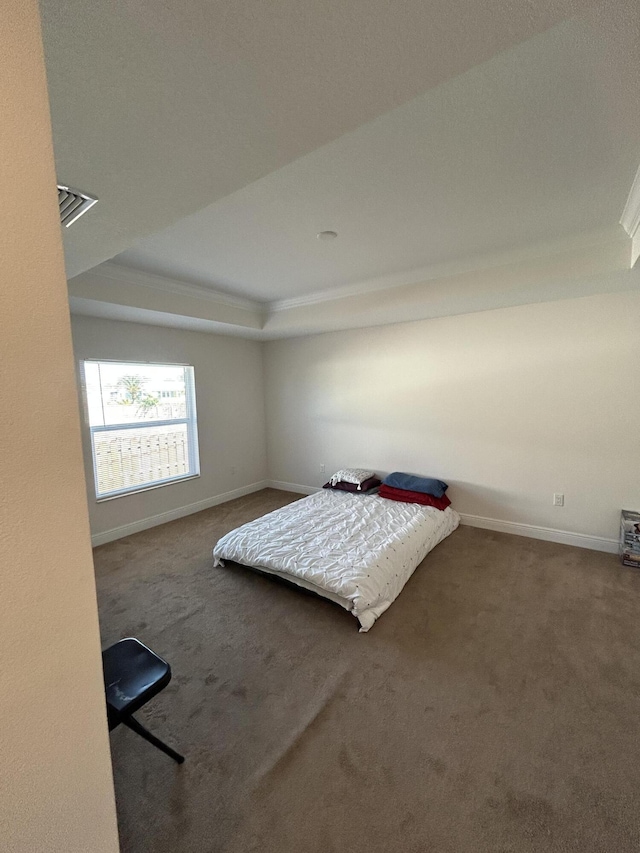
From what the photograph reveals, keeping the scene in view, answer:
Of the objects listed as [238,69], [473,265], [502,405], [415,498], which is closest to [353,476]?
[415,498]

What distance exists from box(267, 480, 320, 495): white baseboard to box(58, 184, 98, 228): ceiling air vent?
3.99 m

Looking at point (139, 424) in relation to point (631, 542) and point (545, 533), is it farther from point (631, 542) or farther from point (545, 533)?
point (631, 542)

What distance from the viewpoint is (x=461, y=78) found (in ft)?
4.01

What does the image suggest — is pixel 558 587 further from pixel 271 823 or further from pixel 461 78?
pixel 461 78

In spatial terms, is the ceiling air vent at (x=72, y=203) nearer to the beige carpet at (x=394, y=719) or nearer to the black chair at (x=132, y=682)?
the black chair at (x=132, y=682)

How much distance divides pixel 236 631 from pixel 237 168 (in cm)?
248

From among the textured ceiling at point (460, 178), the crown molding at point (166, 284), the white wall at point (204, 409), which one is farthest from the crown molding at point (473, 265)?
the white wall at point (204, 409)

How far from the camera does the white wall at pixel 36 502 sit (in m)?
0.52

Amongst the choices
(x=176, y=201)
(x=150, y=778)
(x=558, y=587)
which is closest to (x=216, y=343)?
(x=176, y=201)

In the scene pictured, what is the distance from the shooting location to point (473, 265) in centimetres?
288

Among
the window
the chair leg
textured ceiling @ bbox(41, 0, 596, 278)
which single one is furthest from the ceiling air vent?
the window

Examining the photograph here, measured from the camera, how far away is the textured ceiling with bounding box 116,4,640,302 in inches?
47.6

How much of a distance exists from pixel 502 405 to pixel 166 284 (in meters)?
3.46

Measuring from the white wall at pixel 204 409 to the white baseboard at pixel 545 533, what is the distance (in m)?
3.07
